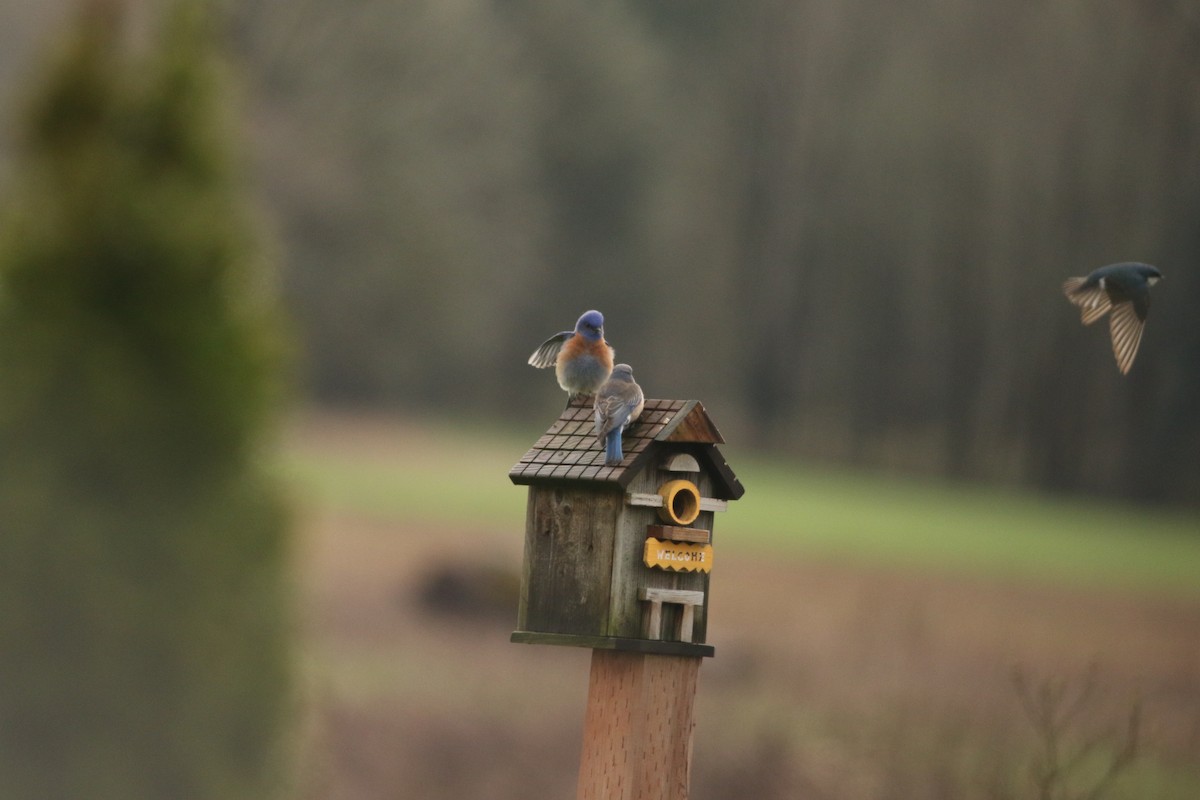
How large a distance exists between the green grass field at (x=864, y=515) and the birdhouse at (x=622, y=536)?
6.87 m

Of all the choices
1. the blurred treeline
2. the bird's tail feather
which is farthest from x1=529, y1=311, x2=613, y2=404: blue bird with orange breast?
the blurred treeline

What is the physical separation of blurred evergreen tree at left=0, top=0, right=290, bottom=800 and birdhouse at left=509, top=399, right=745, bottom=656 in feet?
11.9

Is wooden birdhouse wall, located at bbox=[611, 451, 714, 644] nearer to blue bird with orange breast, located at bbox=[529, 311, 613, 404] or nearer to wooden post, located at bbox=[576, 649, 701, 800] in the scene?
wooden post, located at bbox=[576, 649, 701, 800]

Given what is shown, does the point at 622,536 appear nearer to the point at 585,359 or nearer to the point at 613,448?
the point at 613,448

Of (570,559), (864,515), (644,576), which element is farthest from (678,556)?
(864,515)

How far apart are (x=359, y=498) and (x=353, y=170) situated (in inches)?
258

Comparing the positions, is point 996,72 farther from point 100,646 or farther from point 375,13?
point 375,13

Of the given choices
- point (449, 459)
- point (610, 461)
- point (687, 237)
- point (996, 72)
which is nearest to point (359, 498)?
point (449, 459)

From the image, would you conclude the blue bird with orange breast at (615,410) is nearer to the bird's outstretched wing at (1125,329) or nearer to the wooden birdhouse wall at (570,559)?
the wooden birdhouse wall at (570,559)

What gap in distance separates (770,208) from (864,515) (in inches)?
192

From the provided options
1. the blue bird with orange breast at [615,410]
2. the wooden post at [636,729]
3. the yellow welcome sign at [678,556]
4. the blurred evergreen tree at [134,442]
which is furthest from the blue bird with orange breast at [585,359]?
the blurred evergreen tree at [134,442]

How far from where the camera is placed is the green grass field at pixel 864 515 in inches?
494

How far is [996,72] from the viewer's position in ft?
41.4

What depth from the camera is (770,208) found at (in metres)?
22.2
